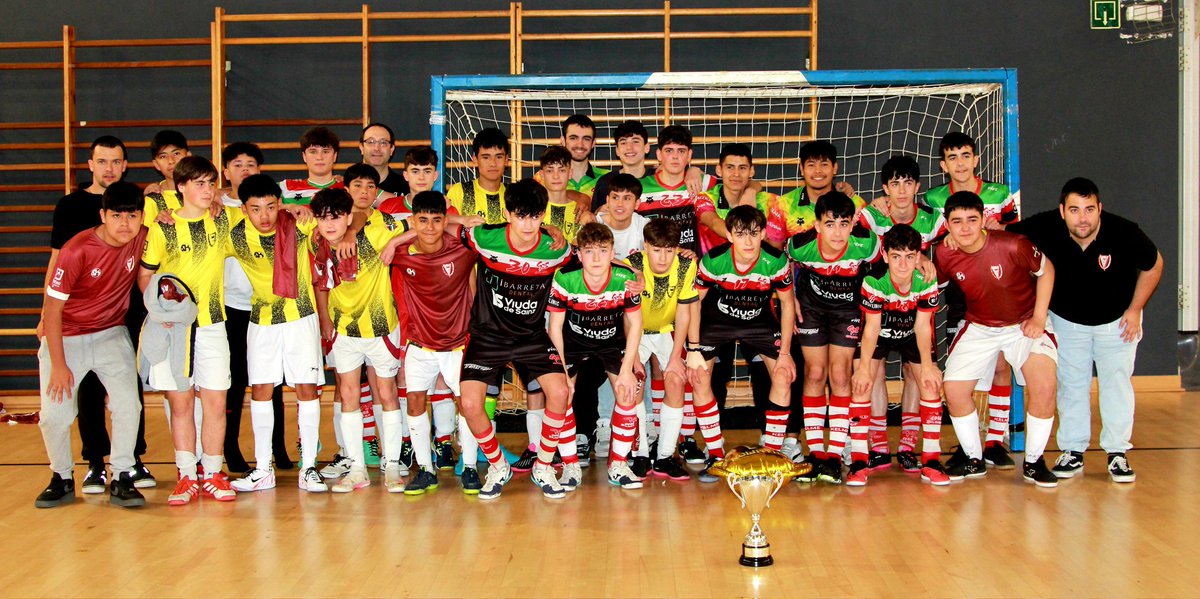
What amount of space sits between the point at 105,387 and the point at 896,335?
3.82 m

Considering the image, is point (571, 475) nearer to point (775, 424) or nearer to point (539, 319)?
point (539, 319)

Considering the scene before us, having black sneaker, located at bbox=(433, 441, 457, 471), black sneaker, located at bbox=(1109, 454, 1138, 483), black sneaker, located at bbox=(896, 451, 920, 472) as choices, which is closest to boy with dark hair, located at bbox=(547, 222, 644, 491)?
black sneaker, located at bbox=(433, 441, 457, 471)

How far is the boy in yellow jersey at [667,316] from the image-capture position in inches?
189

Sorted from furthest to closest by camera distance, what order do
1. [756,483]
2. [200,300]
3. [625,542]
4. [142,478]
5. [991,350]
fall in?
[142,478]
[991,350]
[200,300]
[625,542]
[756,483]

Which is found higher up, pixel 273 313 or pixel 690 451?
pixel 273 313

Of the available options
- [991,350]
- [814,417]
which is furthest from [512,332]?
[991,350]

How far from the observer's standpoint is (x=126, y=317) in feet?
16.8

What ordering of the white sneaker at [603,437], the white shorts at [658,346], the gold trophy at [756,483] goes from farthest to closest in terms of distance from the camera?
1. the white sneaker at [603,437]
2. the white shorts at [658,346]
3. the gold trophy at [756,483]

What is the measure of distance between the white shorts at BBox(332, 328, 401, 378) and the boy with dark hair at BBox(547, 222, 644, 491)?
81 cm

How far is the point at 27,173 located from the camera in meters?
7.66

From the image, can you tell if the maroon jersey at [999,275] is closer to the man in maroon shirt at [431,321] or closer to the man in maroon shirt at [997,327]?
the man in maroon shirt at [997,327]

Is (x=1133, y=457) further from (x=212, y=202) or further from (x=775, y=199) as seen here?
(x=212, y=202)

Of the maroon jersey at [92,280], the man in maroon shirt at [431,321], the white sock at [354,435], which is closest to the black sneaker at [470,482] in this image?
the man in maroon shirt at [431,321]

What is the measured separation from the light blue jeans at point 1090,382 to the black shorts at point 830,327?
1.07 metres
